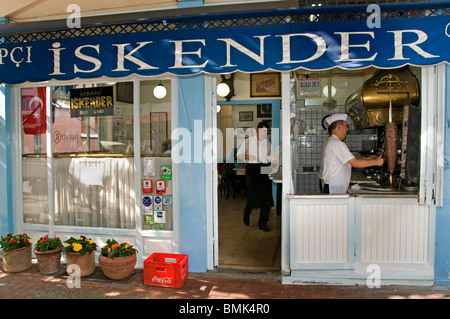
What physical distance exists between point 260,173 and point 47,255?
12.2 feet

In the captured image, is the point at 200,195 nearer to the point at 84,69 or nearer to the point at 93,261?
the point at 93,261

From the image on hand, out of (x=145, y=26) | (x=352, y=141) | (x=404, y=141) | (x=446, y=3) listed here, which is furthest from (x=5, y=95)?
(x=352, y=141)

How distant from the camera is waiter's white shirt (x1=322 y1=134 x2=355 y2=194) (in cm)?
458

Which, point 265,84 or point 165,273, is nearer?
point 165,273

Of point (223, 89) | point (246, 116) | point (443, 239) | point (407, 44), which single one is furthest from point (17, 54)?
point (246, 116)

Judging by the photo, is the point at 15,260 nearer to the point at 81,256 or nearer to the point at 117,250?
the point at 81,256

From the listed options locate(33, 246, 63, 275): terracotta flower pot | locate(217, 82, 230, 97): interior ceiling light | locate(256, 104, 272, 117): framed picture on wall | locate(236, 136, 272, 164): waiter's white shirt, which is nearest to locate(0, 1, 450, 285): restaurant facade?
locate(33, 246, 63, 275): terracotta flower pot

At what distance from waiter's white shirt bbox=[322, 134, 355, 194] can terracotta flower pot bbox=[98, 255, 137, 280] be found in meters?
2.74

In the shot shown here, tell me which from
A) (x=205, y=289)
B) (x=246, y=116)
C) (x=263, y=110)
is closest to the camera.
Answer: (x=205, y=289)

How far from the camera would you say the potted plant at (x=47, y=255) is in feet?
14.8

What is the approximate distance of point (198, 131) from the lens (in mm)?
4418

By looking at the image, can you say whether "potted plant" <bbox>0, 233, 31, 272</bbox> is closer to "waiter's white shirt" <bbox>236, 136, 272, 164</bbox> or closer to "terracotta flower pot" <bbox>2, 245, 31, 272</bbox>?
"terracotta flower pot" <bbox>2, 245, 31, 272</bbox>

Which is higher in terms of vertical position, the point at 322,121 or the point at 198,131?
the point at 322,121
